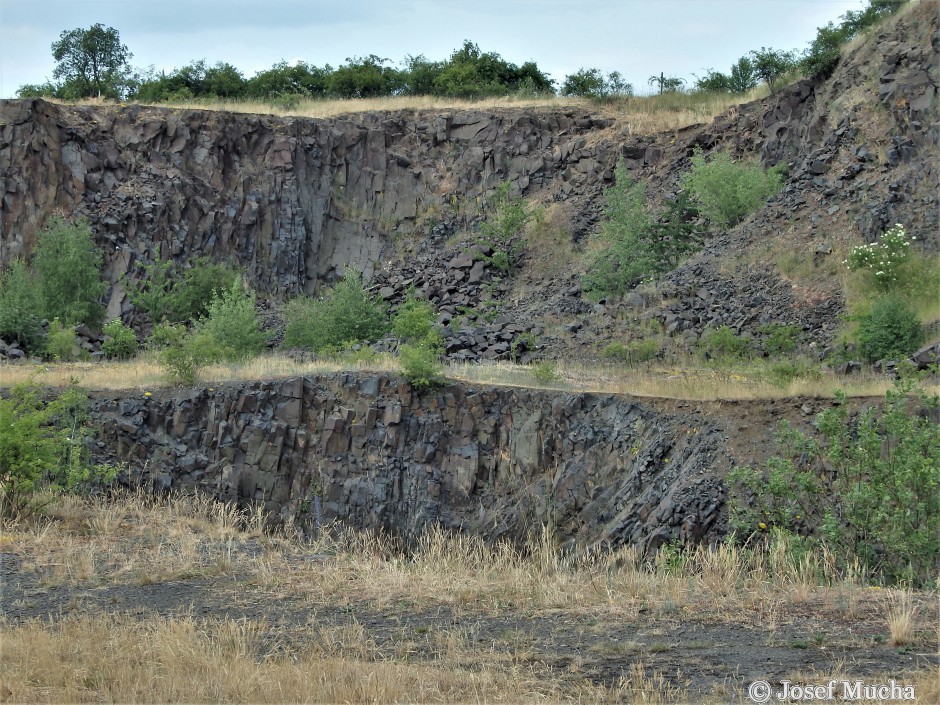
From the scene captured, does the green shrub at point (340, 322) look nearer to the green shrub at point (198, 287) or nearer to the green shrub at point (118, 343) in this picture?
the green shrub at point (118, 343)

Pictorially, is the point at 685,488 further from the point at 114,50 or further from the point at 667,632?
the point at 114,50

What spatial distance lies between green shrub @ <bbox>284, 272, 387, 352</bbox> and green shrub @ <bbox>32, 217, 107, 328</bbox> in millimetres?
7726

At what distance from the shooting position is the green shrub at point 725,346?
23.8 meters

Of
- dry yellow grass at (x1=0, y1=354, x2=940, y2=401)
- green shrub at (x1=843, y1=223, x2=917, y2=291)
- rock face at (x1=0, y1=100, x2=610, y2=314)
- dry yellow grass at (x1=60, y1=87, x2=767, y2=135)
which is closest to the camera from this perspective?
dry yellow grass at (x1=0, y1=354, x2=940, y2=401)

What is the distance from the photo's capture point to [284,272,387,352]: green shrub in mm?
30078

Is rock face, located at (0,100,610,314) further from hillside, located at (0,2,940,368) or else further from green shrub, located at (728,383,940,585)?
green shrub, located at (728,383,940,585)

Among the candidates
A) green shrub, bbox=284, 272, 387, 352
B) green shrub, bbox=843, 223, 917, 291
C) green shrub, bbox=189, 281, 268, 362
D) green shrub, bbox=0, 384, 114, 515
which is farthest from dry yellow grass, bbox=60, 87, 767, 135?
Answer: green shrub, bbox=0, 384, 114, 515

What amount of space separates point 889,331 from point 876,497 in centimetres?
1228

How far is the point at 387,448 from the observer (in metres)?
20.5

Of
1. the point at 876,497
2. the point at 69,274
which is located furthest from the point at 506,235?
the point at 876,497

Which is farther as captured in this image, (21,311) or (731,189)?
(731,189)

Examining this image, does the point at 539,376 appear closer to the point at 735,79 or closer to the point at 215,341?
the point at 215,341

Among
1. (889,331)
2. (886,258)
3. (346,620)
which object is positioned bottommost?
(346,620)

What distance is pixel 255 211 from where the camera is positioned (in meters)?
39.8
